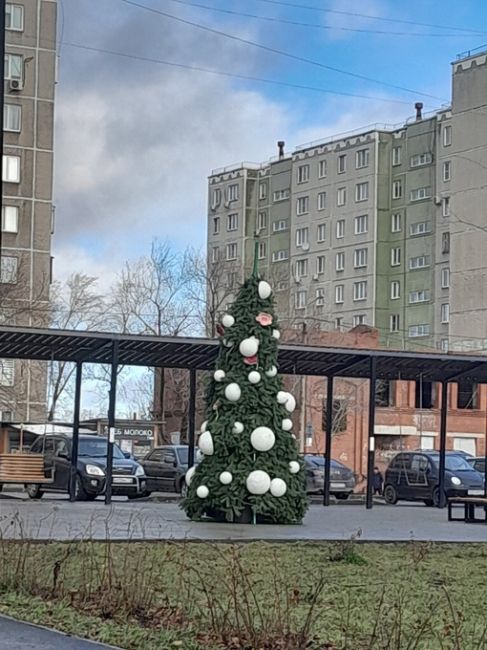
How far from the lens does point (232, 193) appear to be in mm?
111812

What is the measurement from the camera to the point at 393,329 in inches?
3851

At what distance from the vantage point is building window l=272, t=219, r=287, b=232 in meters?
107

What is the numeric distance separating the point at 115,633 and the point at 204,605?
1.27m

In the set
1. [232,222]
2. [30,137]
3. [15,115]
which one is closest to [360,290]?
[232,222]

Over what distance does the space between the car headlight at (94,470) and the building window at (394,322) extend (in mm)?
66464

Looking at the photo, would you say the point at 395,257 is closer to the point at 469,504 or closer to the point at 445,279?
the point at 445,279

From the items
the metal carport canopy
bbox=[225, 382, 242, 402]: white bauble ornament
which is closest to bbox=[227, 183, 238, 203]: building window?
the metal carport canopy

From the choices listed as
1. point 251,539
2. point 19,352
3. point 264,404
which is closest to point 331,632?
point 251,539

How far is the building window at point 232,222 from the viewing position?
111125 mm

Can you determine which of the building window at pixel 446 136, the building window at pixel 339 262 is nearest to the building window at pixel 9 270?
the building window at pixel 446 136

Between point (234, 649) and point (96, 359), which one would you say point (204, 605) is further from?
point (96, 359)

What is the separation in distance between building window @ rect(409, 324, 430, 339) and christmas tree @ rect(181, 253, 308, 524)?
2881 inches

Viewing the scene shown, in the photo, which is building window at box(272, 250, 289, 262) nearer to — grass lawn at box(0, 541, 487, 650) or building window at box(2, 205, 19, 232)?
building window at box(2, 205, 19, 232)

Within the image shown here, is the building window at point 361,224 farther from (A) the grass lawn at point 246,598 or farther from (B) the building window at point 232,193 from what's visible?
(A) the grass lawn at point 246,598
